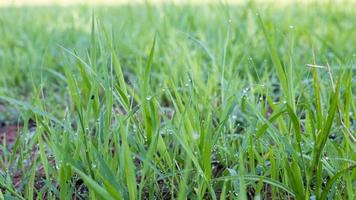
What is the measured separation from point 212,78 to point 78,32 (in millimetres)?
1468

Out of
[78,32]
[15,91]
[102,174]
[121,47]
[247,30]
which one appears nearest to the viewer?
[102,174]

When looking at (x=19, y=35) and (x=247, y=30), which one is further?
(x=19, y=35)

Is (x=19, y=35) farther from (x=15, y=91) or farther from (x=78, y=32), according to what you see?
(x=15, y=91)

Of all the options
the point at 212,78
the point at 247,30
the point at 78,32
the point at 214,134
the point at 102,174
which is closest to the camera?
the point at 102,174

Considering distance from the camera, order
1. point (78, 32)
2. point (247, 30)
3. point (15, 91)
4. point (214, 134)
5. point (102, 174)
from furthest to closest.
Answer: point (78, 32)
point (247, 30)
point (15, 91)
point (214, 134)
point (102, 174)

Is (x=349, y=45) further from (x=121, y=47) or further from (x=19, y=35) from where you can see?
(x=19, y=35)

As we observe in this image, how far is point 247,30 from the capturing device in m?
2.57

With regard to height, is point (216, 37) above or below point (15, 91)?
above

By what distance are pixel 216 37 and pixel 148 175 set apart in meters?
1.76

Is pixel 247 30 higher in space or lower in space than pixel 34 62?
higher

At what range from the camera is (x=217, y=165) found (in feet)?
4.24

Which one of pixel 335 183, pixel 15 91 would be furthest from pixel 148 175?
pixel 15 91

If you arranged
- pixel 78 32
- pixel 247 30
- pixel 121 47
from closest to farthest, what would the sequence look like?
pixel 247 30
pixel 121 47
pixel 78 32

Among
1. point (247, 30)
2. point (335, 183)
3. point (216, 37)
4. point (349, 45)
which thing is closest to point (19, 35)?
point (216, 37)
